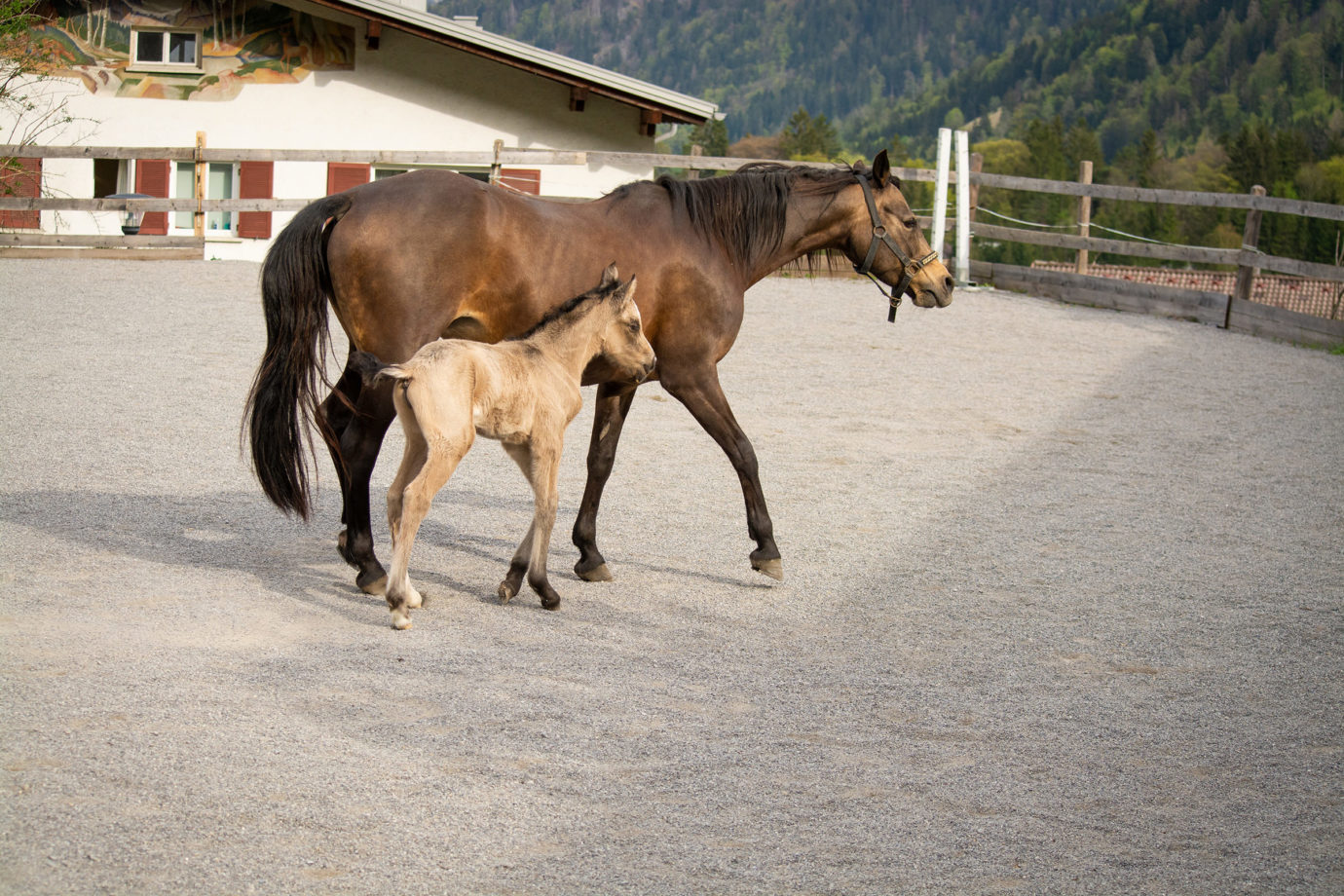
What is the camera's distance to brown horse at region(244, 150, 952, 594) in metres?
5.68

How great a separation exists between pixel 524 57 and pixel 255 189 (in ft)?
17.9

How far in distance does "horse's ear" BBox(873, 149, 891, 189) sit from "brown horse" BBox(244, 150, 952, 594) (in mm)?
14

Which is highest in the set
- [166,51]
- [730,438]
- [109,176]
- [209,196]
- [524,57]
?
[166,51]

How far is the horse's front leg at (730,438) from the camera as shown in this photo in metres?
6.25

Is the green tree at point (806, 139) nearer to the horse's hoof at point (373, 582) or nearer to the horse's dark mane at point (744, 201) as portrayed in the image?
the horse's dark mane at point (744, 201)

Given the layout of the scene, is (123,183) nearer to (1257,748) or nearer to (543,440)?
(543,440)

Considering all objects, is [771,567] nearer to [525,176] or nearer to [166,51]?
[525,176]

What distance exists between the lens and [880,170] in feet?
21.6

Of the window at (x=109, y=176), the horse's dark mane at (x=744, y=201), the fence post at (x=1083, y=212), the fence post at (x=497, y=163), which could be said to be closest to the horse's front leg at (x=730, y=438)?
the horse's dark mane at (x=744, y=201)

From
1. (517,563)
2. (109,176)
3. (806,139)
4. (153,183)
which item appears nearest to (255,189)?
(153,183)

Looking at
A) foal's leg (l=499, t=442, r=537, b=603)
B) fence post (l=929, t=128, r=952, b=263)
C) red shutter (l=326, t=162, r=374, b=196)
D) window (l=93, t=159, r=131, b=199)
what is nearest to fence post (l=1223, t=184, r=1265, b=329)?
fence post (l=929, t=128, r=952, b=263)

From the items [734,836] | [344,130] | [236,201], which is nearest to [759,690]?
[734,836]

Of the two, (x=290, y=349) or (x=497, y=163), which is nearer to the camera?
(x=290, y=349)

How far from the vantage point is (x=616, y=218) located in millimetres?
6238
